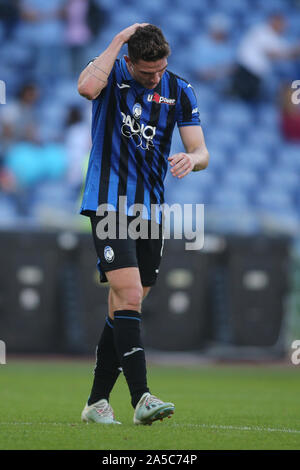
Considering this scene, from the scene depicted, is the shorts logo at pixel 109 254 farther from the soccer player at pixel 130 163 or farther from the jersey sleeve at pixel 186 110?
the jersey sleeve at pixel 186 110

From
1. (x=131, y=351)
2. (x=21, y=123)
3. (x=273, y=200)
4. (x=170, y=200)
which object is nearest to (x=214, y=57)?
(x=273, y=200)

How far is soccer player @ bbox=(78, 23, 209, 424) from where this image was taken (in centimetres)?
466

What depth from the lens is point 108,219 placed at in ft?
15.6

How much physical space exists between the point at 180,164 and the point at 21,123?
884 cm

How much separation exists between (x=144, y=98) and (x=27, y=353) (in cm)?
655

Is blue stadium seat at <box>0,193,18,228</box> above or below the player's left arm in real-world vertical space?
below

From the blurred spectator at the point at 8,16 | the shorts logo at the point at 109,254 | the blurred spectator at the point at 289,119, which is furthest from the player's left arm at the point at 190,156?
the blurred spectator at the point at 8,16

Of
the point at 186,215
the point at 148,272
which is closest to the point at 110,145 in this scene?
the point at 148,272

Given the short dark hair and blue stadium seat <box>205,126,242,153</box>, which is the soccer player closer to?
the short dark hair

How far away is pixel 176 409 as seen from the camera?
5766 mm


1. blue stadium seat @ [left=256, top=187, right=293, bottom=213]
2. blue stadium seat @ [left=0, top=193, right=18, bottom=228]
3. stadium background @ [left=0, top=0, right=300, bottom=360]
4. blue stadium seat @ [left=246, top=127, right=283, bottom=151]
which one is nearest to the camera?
stadium background @ [left=0, top=0, right=300, bottom=360]

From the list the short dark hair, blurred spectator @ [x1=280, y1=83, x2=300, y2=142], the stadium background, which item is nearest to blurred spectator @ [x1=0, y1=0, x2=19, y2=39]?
the stadium background

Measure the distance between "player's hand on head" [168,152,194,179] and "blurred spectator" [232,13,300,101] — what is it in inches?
451

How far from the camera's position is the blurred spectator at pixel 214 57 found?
1644 cm
